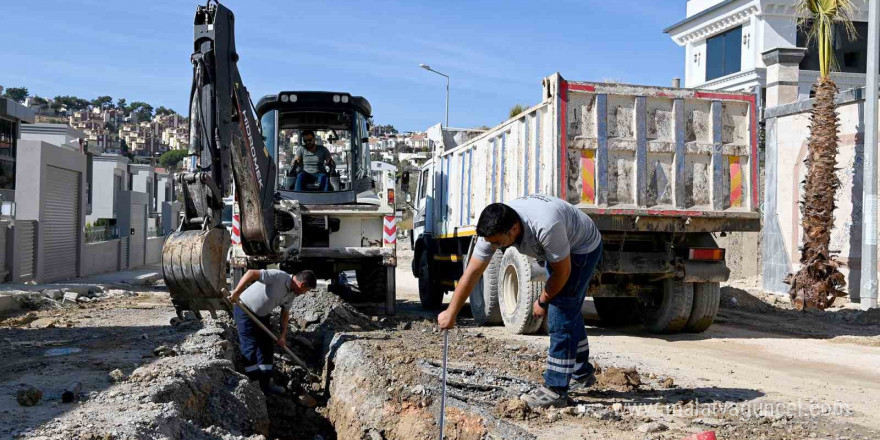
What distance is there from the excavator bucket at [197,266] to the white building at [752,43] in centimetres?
2255

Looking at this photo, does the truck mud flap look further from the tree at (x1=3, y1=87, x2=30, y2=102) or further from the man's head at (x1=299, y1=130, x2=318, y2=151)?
the tree at (x1=3, y1=87, x2=30, y2=102)

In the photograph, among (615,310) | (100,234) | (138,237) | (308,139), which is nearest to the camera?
(615,310)

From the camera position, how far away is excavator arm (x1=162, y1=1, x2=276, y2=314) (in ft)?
24.1

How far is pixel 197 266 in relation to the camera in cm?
721

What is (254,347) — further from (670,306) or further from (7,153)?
(7,153)

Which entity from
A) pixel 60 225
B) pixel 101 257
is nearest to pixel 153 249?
pixel 101 257

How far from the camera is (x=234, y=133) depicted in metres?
8.34

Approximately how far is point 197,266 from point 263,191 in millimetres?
2277

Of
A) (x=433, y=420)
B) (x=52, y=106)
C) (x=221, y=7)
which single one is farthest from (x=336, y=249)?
(x=52, y=106)

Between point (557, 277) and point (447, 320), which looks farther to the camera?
point (557, 277)

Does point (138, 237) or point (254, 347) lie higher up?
point (138, 237)

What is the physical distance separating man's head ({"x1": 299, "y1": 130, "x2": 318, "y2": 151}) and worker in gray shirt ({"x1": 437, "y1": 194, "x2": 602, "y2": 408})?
289 inches

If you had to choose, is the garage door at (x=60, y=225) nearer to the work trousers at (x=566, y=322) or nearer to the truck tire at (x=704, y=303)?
the truck tire at (x=704, y=303)

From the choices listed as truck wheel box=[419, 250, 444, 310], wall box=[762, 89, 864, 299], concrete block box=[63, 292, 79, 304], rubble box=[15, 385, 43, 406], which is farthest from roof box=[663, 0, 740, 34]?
rubble box=[15, 385, 43, 406]
